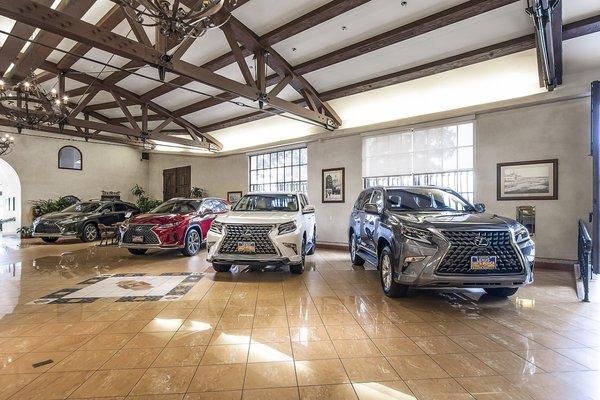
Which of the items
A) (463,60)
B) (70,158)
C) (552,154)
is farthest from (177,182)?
(552,154)

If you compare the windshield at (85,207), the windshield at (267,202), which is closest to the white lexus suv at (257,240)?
the windshield at (267,202)

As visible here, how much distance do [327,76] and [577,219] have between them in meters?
5.91

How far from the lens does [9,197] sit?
1233cm

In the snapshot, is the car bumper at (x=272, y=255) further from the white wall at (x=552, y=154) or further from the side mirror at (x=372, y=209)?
the white wall at (x=552, y=154)

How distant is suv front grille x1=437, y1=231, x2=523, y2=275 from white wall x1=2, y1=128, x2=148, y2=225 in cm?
1452

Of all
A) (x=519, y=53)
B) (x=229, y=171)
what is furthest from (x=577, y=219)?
(x=229, y=171)

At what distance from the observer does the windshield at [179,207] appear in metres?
7.51

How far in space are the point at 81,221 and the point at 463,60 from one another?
1099 centimetres

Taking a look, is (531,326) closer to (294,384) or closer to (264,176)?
(294,384)

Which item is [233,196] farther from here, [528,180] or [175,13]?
[528,180]

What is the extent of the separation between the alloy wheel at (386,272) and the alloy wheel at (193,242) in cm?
478

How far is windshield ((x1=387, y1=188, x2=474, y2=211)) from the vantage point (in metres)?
4.48

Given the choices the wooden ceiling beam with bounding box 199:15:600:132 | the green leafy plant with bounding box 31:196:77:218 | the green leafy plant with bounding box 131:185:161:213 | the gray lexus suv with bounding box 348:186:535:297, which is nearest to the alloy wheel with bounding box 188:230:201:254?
the wooden ceiling beam with bounding box 199:15:600:132

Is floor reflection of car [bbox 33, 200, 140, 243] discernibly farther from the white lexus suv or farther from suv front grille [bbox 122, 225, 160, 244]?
the white lexus suv
